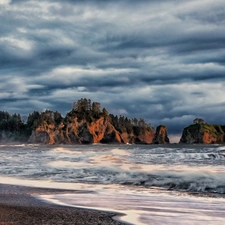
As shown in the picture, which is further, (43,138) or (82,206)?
(43,138)

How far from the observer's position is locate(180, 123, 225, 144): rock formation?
181 metres

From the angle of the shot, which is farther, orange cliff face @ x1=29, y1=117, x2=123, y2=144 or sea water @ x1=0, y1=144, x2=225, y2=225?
orange cliff face @ x1=29, y1=117, x2=123, y2=144

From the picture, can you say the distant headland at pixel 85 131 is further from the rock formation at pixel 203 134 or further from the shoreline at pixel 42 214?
the shoreline at pixel 42 214

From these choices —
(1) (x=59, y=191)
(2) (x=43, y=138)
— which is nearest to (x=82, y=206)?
(1) (x=59, y=191)

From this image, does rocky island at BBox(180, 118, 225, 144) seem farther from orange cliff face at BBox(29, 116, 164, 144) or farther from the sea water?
the sea water

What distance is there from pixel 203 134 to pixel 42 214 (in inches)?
7217

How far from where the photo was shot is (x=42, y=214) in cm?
721

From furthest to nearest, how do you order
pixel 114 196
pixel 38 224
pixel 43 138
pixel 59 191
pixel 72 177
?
pixel 43 138 → pixel 72 177 → pixel 59 191 → pixel 114 196 → pixel 38 224

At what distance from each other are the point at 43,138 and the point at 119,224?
6755 inches

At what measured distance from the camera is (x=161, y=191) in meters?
11.1

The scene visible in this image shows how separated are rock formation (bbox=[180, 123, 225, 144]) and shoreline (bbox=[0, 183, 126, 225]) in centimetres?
17118

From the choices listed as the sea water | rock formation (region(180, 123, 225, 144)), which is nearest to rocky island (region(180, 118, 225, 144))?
rock formation (region(180, 123, 225, 144))

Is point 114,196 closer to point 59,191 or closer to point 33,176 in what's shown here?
point 59,191

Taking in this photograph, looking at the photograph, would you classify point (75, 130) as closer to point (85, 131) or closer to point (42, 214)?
point (85, 131)
